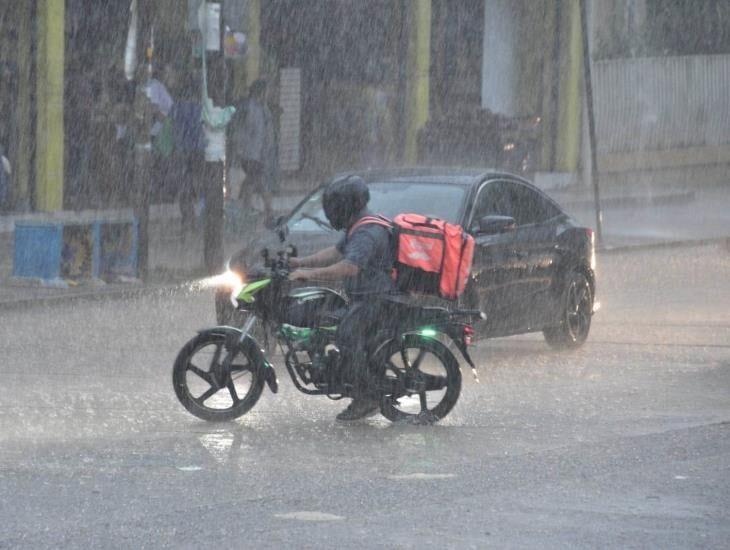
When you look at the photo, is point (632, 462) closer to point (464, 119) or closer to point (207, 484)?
point (207, 484)

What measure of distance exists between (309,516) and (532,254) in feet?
20.1

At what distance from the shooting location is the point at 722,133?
3772 cm

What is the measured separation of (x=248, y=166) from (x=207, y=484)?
1433 cm

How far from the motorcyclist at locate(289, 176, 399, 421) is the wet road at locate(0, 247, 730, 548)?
1.19 ft

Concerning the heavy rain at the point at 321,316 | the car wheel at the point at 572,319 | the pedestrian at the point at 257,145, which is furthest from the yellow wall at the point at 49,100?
the car wheel at the point at 572,319

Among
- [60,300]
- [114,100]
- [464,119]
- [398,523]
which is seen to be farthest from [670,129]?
[398,523]

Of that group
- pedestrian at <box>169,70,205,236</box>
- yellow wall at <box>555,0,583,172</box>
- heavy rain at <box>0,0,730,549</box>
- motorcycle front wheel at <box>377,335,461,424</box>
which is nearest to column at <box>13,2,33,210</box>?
heavy rain at <box>0,0,730,549</box>

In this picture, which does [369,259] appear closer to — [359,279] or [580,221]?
[359,279]

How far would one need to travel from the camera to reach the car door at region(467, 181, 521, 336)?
12.6 meters

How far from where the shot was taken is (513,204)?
13492 mm

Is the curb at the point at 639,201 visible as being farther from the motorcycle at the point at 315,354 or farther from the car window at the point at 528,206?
the motorcycle at the point at 315,354

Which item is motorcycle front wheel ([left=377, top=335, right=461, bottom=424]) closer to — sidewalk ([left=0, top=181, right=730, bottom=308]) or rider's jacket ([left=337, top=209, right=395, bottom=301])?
rider's jacket ([left=337, top=209, right=395, bottom=301])

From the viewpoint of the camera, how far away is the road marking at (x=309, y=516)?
744 centimetres

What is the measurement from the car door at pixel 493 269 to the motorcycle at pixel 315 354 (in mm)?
2413
